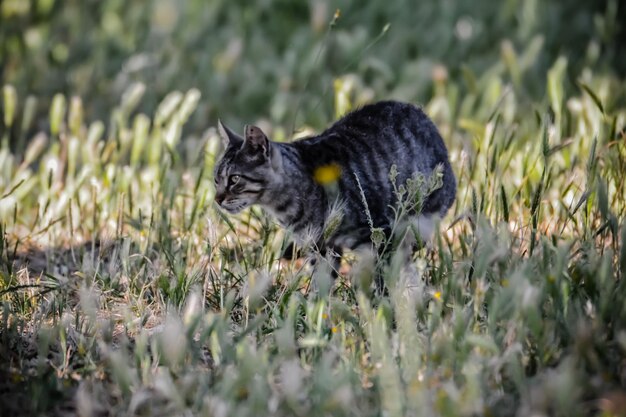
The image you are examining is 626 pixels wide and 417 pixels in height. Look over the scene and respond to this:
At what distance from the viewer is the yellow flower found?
427 cm

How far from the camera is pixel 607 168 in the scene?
4.04 meters

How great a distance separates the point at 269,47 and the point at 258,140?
4946 millimetres

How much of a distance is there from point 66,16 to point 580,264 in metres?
6.75

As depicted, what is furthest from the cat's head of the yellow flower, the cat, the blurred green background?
the blurred green background

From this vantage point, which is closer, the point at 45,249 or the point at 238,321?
the point at 238,321

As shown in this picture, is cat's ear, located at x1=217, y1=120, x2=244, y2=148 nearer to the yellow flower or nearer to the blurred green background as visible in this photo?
the yellow flower

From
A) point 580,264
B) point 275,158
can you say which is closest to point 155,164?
point 275,158

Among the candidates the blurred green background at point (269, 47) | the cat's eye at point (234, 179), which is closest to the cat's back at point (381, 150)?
the cat's eye at point (234, 179)

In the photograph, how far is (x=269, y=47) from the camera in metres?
8.98

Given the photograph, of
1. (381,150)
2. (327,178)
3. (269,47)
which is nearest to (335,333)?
(327,178)

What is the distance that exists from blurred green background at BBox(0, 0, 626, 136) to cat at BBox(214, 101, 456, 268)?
2673 millimetres

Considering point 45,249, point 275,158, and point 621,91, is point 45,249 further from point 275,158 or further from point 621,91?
point 621,91

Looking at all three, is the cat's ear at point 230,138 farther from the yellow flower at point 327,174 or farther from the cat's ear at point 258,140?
the yellow flower at point 327,174

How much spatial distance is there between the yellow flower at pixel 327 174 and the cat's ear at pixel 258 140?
0.83 ft
